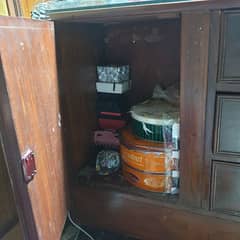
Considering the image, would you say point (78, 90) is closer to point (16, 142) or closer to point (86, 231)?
point (16, 142)

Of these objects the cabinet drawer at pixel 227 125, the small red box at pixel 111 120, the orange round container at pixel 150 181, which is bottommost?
the orange round container at pixel 150 181

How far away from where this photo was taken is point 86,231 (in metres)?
1.21

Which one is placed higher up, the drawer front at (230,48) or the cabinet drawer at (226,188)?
the drawer front at (230,48)

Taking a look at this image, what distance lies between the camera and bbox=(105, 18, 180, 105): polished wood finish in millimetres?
1199

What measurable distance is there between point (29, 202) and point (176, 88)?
77 cm

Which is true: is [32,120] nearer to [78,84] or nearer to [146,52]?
[78,84]

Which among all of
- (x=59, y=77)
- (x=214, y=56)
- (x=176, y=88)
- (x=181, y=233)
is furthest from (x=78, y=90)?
(x=181, y=233)

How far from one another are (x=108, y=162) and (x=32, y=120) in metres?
0.56

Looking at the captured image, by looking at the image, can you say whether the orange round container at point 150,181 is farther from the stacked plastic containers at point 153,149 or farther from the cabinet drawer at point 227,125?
the cabinet drawer at point 227,125

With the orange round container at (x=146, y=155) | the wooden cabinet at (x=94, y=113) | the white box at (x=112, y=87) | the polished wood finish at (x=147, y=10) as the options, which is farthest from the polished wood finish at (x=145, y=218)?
the polished wood finish at (x=147, y=10)

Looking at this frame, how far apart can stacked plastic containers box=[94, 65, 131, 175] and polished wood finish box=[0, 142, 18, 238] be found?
37cm

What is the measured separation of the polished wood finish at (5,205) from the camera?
1085 millimetres

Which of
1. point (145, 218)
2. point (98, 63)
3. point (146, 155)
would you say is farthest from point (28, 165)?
point (98, 63)

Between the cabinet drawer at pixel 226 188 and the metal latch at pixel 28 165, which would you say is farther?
the cabinet drawer at pixel 226 188
